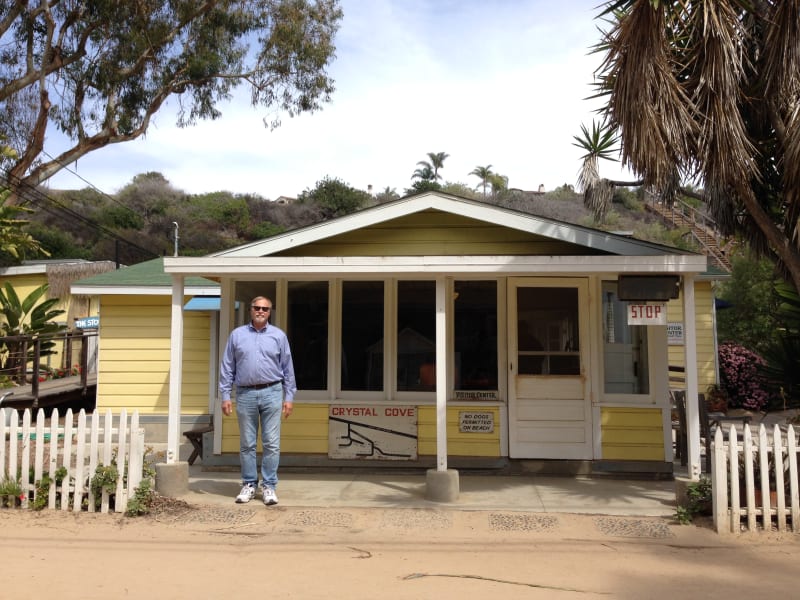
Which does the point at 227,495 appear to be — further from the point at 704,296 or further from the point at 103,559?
the point at 704,296

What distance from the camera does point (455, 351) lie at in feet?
26.6

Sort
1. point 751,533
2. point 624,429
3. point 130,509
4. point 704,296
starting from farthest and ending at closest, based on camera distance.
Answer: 1. point 704,296
2. point 624,429
3. point 130,509
4. point 751,533

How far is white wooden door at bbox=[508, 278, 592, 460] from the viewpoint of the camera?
780 cm

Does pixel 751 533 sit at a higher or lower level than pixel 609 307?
lower

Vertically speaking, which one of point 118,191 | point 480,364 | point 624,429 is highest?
point 118,191

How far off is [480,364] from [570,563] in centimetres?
331

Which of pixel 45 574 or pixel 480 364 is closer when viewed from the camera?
pixel 45 574

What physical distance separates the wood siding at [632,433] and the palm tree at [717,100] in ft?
6.99

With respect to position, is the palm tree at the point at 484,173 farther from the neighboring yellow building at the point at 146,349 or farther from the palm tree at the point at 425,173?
the neighboring yellow building at the point at 146,349

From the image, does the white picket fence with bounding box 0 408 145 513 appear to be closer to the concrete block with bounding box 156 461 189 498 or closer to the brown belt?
the concrete block with bounding box 156 461 189 498

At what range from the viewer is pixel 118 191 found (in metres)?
57.4

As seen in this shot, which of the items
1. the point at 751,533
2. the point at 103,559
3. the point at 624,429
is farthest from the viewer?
the point at 624,429

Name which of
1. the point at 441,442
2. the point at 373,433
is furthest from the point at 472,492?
the point at 373,433

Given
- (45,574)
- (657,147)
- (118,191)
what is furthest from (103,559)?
(118,191)
